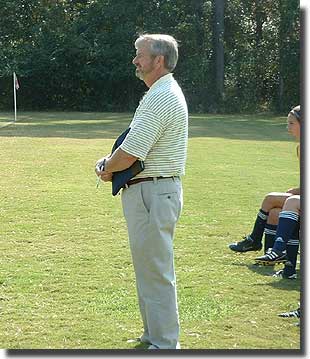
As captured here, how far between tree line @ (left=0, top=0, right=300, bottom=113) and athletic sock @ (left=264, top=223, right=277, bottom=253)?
1217 inches

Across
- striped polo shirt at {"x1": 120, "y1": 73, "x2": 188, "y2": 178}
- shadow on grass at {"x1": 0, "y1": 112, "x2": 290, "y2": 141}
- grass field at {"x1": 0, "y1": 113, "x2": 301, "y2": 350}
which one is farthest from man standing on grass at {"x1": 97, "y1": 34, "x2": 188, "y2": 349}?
shadow on grass at {"x1": 0, "y1": 112, "x2": 290, "y2": 141}

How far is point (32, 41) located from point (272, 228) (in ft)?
121

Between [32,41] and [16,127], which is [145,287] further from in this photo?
[32,41]

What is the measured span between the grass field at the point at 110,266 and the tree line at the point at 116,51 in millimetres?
24232

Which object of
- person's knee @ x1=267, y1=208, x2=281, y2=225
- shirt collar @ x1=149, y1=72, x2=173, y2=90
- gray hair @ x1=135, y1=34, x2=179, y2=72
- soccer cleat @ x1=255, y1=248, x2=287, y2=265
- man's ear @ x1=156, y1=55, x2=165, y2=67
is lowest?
soccer cleat @ x1=255, y1=248, x2=287, y2=265

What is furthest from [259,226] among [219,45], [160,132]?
[219,45]

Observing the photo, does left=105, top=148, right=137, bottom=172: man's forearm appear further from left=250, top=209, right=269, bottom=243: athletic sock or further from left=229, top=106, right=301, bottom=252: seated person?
left=250, top=209, right=269, bottom=243: athletic sock

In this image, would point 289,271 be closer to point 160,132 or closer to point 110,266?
point 110,266

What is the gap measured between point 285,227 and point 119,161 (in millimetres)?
2525

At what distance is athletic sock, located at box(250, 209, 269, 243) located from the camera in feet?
24.1

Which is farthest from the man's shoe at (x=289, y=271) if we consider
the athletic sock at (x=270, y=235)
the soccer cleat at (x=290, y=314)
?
the soccer cleat at (x=290, y=314)

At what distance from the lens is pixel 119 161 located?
4406mm

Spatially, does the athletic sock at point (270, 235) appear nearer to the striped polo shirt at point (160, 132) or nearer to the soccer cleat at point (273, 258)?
the soccer cleat at point (273, 258)

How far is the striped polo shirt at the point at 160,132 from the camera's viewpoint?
4352 millimetres
